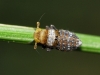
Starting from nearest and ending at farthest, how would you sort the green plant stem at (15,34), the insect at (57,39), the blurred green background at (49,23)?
the green plant stem at (15,34)
the insect at (57,39)
the blurred green background at (49,23)

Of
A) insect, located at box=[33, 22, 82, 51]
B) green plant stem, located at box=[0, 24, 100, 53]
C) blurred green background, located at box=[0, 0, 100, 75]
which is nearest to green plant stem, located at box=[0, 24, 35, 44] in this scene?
green plant stem, located at box=[0, 24, 100, 53]

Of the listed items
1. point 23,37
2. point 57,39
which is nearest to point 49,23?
point 57,39

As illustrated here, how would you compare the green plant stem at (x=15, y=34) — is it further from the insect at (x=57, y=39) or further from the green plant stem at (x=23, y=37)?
the insect at (x=57, y=39)

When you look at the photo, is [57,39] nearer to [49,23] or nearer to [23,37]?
[23,37]

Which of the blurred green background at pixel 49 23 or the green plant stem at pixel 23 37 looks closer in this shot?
the green plant stem at pixel 23 37

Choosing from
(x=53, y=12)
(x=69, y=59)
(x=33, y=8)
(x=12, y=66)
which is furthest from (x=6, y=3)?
(x=69, y=59)

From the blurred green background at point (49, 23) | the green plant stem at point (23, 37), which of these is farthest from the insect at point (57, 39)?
the blurred green background at point (49, 23)
